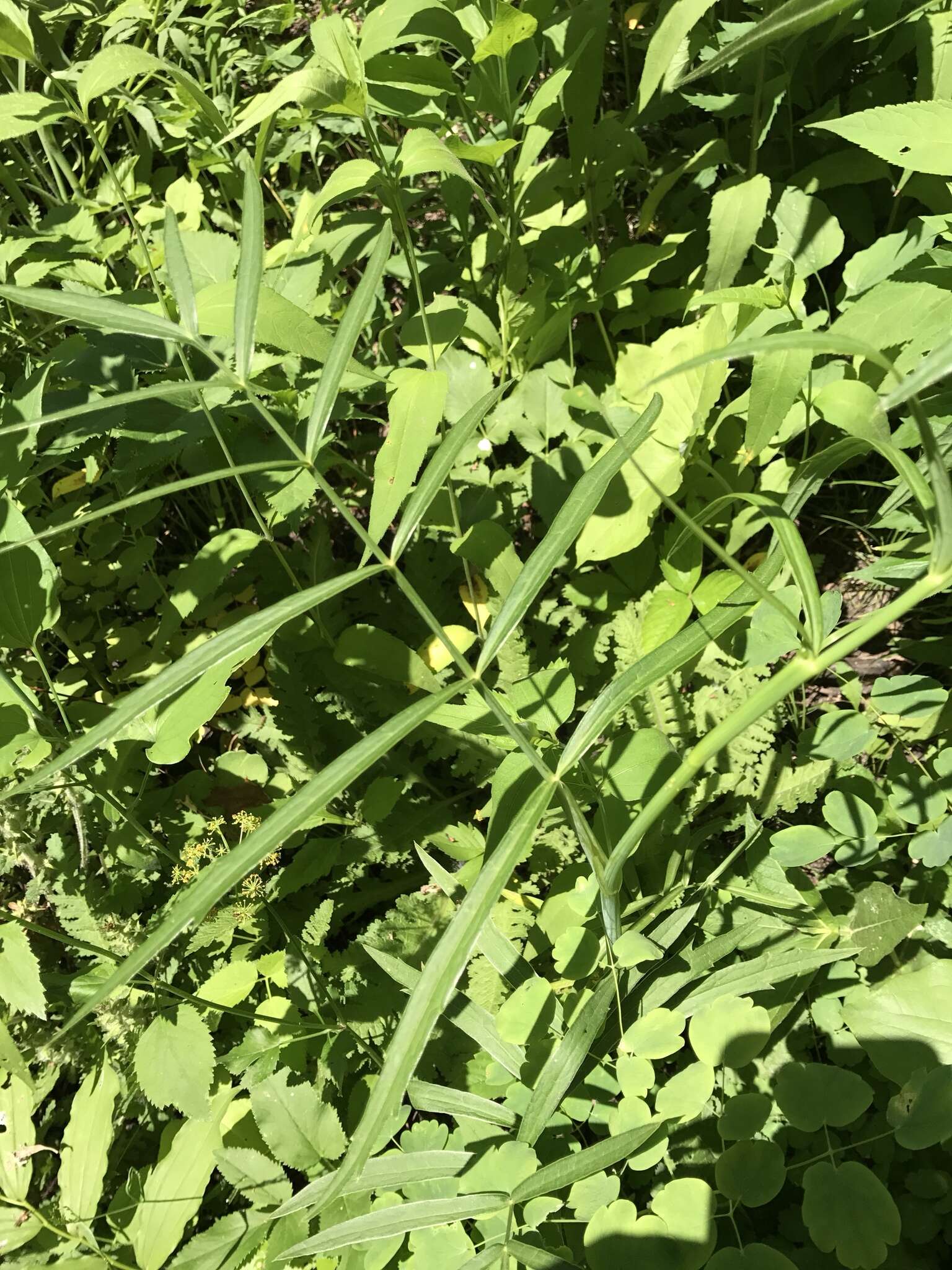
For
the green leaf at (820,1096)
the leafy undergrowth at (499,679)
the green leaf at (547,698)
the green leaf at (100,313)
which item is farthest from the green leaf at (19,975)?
the green leaf at (820,1096)

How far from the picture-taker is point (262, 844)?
2.50ft

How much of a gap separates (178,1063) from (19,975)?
12.3 inches

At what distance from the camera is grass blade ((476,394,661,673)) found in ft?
2.91

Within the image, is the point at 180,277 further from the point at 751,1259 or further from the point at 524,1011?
the point at 751,1259

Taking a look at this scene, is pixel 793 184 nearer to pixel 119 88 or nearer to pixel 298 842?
pixel 298 842

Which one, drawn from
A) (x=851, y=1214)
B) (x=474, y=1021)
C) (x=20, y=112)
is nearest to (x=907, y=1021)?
(x=851, y=1214)

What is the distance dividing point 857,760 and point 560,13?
70.5 inches

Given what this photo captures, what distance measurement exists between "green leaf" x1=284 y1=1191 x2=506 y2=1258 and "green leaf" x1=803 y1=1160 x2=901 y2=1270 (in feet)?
1.37

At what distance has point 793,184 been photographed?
69.5 inches

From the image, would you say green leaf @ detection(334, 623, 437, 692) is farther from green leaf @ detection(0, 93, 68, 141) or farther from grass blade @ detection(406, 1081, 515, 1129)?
green leaf @ detection(0, 93, 68, 141)

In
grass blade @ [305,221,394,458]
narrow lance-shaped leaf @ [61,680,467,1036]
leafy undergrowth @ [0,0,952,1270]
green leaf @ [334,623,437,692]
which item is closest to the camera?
narrow lance-shaped leaf @ [61,680,467,1036]

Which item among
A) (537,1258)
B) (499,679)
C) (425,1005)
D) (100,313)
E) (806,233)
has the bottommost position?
(537,1258)

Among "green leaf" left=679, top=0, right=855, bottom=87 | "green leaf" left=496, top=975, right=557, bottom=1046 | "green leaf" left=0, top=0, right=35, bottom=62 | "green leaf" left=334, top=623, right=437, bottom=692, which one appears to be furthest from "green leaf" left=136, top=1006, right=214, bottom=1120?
"green leaf" left=0, top=0, right=35, bottom=62

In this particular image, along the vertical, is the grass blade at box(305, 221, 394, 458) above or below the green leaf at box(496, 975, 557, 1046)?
above
